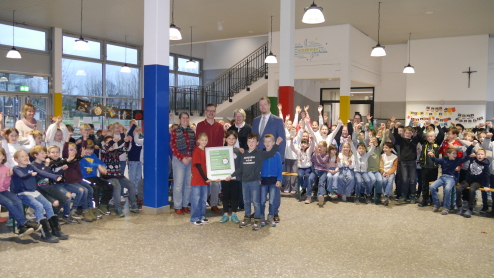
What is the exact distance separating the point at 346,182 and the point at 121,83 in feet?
38.8

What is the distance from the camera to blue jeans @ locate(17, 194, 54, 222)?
15.6 feet

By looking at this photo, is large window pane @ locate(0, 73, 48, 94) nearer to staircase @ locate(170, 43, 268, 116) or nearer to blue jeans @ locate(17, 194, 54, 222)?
staircase @ locate(170, 43, 268, 116)

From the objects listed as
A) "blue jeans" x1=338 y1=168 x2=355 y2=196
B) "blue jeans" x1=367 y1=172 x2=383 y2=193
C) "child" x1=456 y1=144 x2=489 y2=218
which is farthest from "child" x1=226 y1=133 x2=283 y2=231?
"child" x1=456 y1=144 x2=489 y2=218

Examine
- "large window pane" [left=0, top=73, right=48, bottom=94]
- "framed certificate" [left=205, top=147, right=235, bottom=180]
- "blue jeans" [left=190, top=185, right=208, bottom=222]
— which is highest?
"large window pane" [left=0, top=73, right=48, bottom=94]

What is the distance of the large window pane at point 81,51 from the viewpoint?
Result: 14156mm

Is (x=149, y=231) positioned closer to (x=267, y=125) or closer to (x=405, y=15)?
(x=267, y=125)

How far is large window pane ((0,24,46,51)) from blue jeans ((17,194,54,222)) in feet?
31.7

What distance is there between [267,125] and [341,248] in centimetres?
209

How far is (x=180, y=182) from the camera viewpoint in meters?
5.98

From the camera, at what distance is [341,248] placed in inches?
178

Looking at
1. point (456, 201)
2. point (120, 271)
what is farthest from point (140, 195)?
point (456, 201)

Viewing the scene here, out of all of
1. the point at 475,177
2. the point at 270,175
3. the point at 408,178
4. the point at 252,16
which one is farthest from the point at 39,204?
the point at 252,16

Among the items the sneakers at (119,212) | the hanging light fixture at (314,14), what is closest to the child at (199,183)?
the sneakers at (119,212)

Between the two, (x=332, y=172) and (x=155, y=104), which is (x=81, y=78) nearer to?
(x=155, y=104)
